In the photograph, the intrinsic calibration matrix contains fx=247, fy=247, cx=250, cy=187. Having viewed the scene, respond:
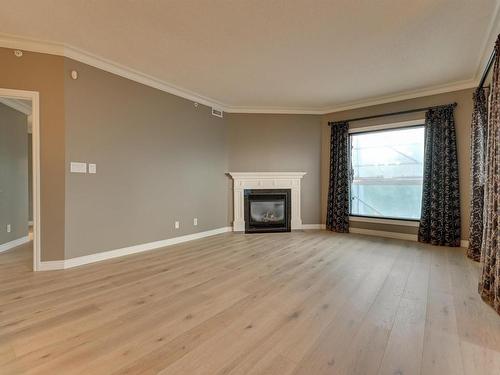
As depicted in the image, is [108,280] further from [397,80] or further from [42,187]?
[397,80]

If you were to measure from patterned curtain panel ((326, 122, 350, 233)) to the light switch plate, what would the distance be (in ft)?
14.5

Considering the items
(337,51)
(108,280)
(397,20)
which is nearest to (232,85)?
(337,51)

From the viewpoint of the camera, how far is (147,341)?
1.63 m

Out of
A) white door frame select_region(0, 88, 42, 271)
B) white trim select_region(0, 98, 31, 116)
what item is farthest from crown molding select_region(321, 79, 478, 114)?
white trim select_region(0, 98, 31, 116)

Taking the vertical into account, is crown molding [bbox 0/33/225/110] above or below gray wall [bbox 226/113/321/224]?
above

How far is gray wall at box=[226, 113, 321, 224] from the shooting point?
17.7ft

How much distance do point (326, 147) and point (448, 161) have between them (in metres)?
2.17

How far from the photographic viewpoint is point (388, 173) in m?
4.82

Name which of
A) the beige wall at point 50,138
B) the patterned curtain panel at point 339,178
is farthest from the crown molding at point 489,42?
the beige wall at point 50,138

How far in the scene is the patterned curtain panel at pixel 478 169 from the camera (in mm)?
3342

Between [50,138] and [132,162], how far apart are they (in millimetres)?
992

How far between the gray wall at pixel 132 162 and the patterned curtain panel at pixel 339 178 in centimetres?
252

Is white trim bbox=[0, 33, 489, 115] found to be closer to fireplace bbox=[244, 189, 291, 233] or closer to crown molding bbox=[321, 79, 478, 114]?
crown molding bbox=[321, 79, 478, 114]

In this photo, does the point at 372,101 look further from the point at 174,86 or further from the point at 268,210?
the point at 174,86
